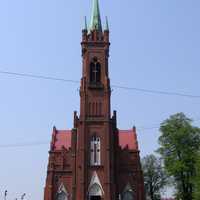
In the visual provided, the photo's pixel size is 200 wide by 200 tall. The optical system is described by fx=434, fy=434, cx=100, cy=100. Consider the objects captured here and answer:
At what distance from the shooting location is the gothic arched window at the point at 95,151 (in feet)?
179

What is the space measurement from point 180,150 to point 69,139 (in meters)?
18.6

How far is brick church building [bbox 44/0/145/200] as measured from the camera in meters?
53.5

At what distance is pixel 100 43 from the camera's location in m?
59.8

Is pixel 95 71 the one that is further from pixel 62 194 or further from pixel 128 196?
pixel 128 196

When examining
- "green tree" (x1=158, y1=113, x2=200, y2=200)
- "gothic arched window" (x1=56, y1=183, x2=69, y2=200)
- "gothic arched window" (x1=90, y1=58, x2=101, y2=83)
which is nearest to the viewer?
"green tree" (x1=158, y1=113, x2=200, y2=200)

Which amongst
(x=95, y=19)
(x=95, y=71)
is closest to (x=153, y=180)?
(x=95, y=71)

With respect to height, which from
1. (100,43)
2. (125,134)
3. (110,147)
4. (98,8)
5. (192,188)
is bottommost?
(192,188)

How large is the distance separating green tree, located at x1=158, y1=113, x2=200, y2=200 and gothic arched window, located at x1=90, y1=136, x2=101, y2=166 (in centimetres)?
767

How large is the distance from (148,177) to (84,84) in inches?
991


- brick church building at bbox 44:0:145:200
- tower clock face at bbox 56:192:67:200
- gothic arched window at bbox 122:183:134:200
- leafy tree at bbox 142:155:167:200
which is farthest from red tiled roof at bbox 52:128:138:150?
leafy tree at bbox 142:155:167:200

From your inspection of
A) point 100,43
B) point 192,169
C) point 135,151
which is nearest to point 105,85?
point 100,43

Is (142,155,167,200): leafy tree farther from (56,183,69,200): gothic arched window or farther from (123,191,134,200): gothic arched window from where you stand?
(56,183,69,200): gothic arched window

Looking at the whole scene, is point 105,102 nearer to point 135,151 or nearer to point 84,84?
point 84,84

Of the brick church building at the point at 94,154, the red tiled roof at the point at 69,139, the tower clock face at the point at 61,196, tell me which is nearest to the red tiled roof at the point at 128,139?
the red tiled roof at the point at 69,139
